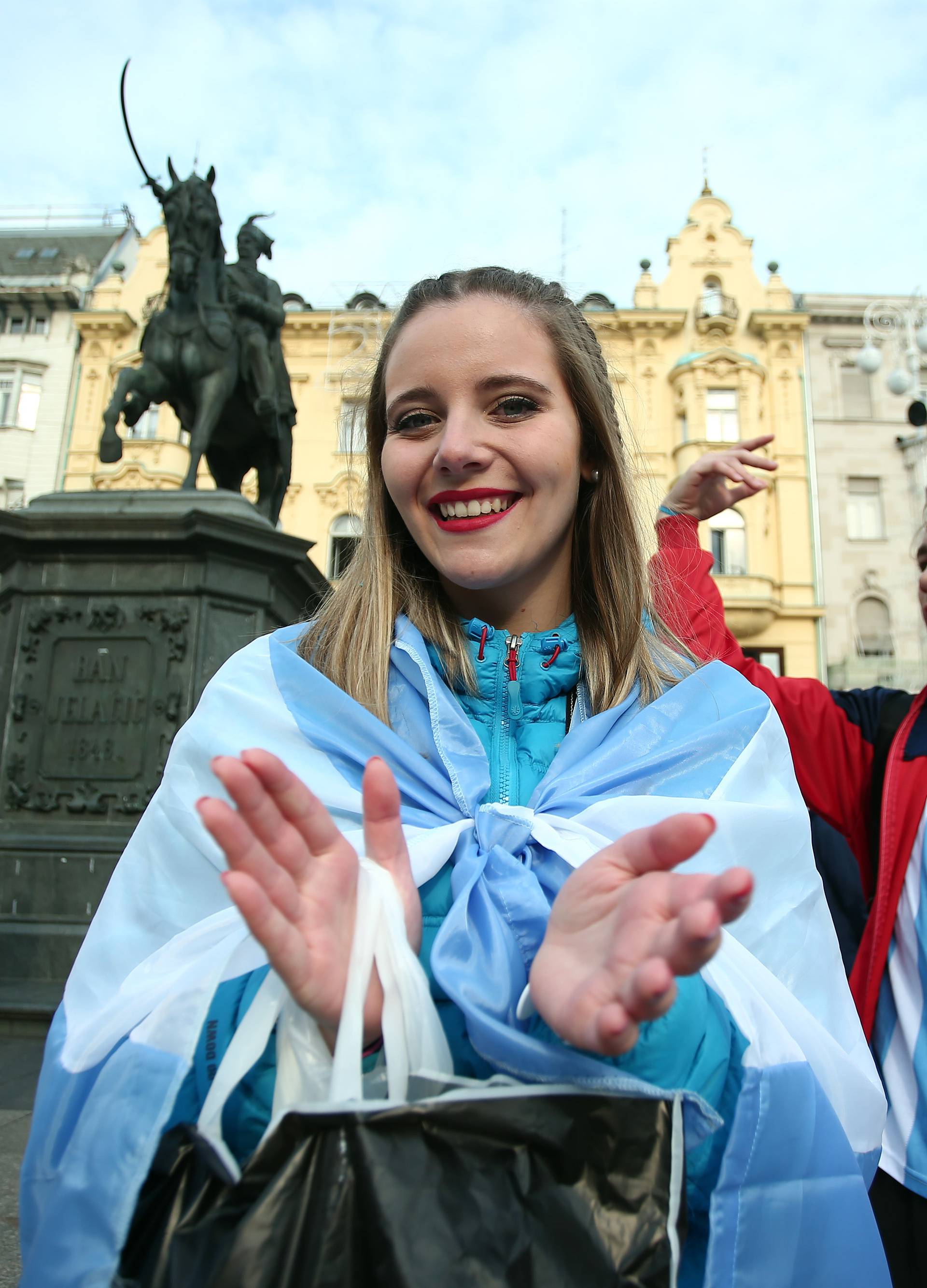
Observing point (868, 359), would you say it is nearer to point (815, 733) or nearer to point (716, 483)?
point (716, 483)

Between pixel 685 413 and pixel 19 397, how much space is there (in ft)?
58.1

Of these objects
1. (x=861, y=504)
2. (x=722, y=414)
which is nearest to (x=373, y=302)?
(x=722, y=414)

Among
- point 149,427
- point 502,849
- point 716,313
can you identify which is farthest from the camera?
point 716,313

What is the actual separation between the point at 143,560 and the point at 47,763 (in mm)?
1153

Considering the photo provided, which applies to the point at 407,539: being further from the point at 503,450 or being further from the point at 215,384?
the point at 215,384

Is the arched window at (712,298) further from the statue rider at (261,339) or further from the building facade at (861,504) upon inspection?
the statue rider at (261,339)

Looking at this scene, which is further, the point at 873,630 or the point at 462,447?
the point at 873,630

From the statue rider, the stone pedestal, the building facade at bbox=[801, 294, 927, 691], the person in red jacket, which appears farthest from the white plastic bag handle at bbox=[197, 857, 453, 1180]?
the building facade at bbox=[801, 294, 927, 691]

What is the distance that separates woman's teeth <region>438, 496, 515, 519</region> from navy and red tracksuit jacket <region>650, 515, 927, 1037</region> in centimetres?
51

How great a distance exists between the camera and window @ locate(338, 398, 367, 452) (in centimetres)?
235

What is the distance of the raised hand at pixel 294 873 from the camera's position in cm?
93

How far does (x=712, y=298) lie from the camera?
25625mm

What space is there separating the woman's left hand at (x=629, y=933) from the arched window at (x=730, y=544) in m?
23.2

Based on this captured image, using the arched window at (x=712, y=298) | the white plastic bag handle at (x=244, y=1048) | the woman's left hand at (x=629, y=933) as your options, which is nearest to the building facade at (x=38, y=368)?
the arched window at (x=712, y=298)
